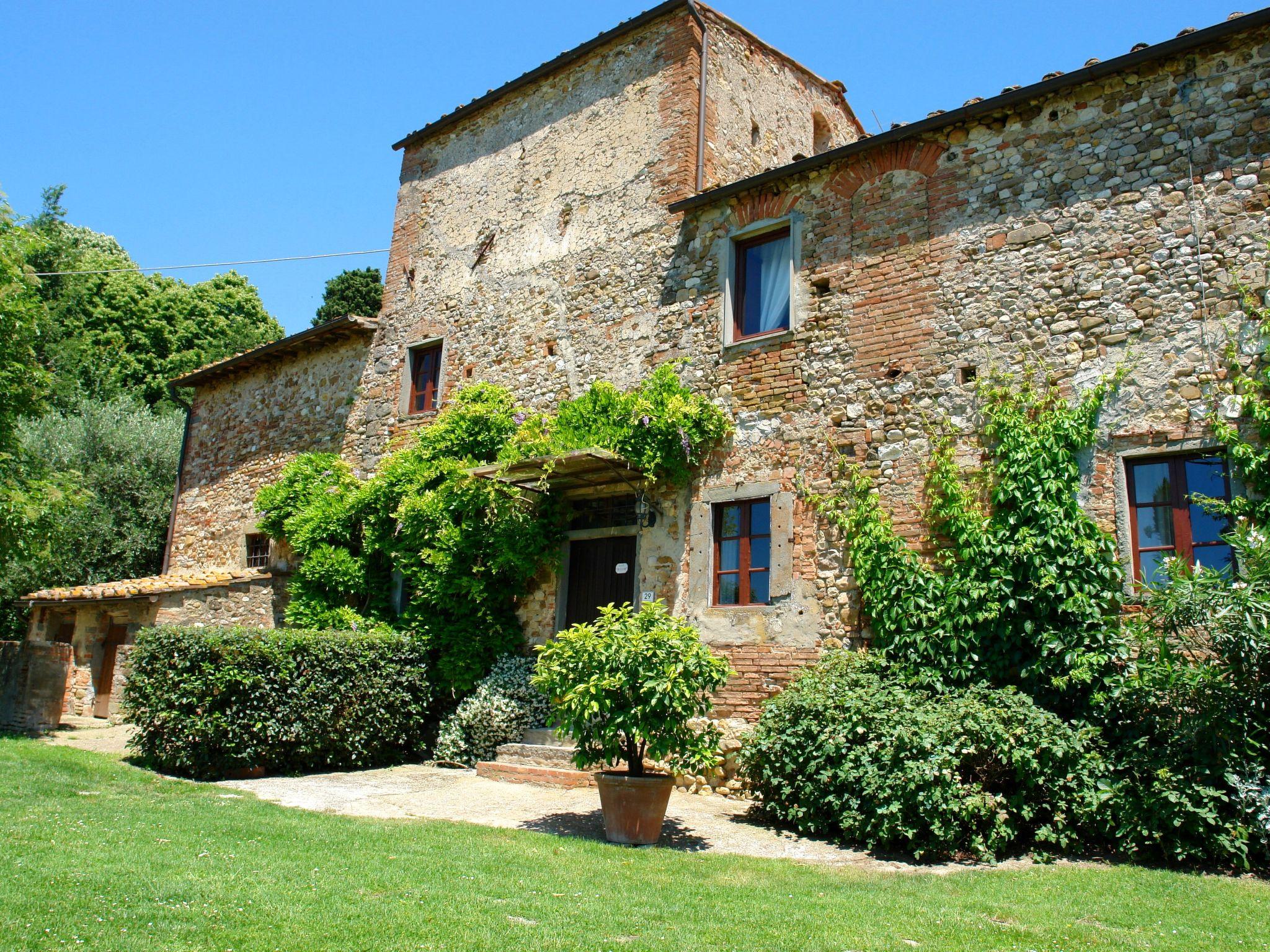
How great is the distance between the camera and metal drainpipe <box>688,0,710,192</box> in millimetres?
12109

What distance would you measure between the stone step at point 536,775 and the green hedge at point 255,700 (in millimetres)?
1679

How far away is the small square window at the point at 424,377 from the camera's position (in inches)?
571

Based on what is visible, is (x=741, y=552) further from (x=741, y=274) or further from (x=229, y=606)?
(x=229, y=606)

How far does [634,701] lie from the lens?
7.34 m

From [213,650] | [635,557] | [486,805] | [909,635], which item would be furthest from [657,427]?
[213,650]

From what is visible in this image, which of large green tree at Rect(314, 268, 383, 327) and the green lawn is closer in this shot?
the green lawn

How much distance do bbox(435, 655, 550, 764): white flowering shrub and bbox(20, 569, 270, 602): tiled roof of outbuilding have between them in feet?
16.1

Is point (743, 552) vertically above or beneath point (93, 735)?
above

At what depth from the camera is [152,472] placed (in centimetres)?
2142

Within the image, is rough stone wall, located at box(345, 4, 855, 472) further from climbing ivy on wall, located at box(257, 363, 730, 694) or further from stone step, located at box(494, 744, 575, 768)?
stone step, located at box(494, 744, 575, 768)

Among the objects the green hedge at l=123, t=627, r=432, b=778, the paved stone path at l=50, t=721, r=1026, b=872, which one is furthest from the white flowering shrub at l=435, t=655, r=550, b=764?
the green hedge at l=123, t=627, r=432, b=778

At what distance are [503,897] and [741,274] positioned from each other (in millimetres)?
7757

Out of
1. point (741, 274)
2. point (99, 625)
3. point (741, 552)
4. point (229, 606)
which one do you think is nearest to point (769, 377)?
point (741, 274)

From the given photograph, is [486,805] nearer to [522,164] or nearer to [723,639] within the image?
[723,639]
